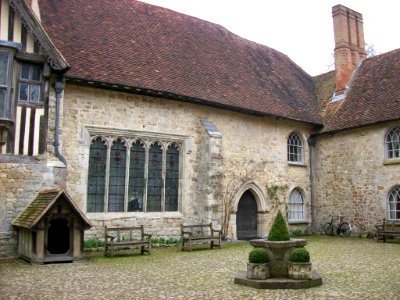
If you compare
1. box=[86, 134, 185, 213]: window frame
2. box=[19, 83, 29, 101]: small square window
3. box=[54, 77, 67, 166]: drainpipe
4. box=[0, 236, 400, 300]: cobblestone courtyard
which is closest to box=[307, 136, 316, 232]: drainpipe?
box=[0, 236, 400, 300]: cobblestone courtyard

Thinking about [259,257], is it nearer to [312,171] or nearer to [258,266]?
[258,266]

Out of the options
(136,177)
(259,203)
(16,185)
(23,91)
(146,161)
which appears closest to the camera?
(16,185)

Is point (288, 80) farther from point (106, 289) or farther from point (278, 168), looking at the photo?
point (106, 289)

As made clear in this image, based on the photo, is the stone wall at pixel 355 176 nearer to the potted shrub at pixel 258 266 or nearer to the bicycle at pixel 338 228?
the bicycle at pixel 338 228

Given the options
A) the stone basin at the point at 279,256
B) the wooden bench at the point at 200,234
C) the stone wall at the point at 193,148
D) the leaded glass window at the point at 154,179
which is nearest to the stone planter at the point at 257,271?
the stone basin at the point at 279,256

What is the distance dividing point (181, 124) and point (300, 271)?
8.22 metres

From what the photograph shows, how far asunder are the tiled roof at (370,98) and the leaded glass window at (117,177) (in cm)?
932

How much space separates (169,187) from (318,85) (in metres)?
11.0

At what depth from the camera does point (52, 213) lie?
10141 mm

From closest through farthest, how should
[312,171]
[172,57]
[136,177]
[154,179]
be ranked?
1. [136,177]
2. [154,179]
3. [172,57]
4. [312,171]

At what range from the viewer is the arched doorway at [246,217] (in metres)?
16.2

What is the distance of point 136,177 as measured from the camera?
13.7 metres

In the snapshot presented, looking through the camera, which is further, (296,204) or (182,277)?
(296,204)

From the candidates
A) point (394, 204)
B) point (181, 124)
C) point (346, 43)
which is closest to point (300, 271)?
point (181, 124)
